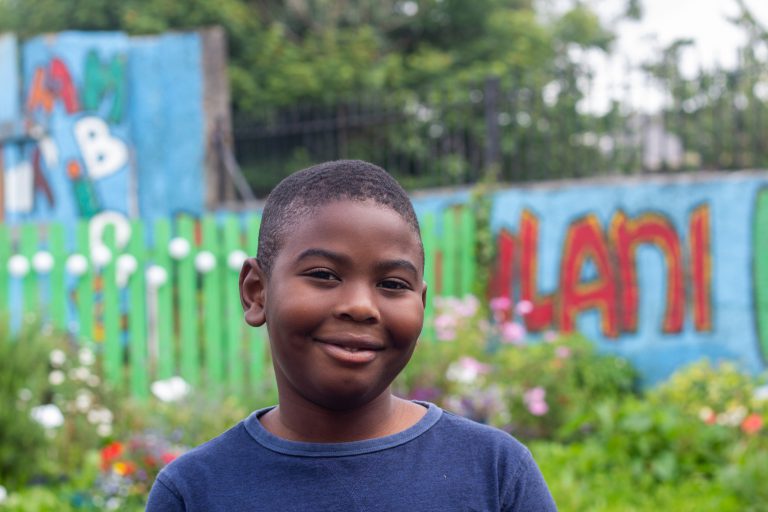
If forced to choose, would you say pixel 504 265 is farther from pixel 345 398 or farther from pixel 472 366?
pixel 345 398

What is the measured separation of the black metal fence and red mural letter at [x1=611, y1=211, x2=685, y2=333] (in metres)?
0.50

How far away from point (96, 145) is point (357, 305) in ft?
32.2

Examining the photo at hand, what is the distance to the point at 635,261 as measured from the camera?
7.03 m

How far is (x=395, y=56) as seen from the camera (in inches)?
579

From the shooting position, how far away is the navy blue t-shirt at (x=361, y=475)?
1350 mm

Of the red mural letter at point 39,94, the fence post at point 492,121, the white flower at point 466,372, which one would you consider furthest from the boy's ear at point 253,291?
the red mural letter at point 39,94

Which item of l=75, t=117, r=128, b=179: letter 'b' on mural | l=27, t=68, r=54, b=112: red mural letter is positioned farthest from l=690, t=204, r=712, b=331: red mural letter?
l=27, t=68, r=54, b=112: red mural letter

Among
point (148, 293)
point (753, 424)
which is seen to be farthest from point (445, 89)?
point (753, 424)

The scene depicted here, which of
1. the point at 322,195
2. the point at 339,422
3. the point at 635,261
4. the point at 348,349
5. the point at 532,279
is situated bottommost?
the point at 532,279

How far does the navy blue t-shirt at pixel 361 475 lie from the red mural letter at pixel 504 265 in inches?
251

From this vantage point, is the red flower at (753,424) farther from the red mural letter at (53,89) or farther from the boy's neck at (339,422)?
the red mural letter at (53,89)

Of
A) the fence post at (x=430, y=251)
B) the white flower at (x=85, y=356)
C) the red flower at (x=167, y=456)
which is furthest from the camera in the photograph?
the fence post at (x=430, y=251)

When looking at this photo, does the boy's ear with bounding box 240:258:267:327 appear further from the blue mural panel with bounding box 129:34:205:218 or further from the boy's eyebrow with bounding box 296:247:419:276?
the blue mural panel with bounding box 129:34:205:218

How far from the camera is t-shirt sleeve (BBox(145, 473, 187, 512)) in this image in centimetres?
140
